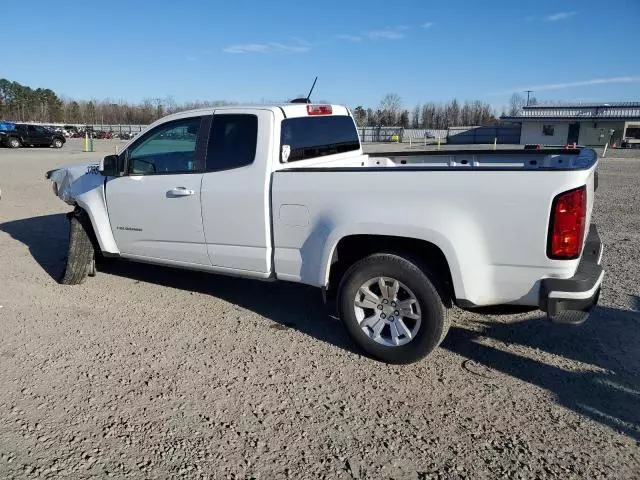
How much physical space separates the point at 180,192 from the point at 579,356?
369 cm

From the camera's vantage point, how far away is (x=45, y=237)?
8.16m

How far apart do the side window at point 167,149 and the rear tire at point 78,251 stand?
1.03m

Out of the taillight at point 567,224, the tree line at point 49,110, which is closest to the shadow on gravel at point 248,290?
the taillight at point 567,224

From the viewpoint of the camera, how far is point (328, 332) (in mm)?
4527

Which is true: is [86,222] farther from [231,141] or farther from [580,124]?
[580,124]

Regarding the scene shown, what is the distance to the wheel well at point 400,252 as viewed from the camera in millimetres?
3768

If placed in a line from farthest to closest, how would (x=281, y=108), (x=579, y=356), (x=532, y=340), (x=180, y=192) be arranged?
(x=180, y=192)
(x=281, y=108)
(x=532, y=340)
(x=579, y=356)

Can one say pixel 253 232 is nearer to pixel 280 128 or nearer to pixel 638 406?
pixel 280 128

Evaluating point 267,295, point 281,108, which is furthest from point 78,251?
point 281,108

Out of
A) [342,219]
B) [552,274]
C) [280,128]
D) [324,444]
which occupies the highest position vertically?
[280,128]

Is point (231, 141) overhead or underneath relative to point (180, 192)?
overhead

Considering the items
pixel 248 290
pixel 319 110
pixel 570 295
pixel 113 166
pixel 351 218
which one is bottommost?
pixel 248 290

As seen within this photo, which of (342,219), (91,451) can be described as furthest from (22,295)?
(342,219)

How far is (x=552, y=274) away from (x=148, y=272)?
4.82m
